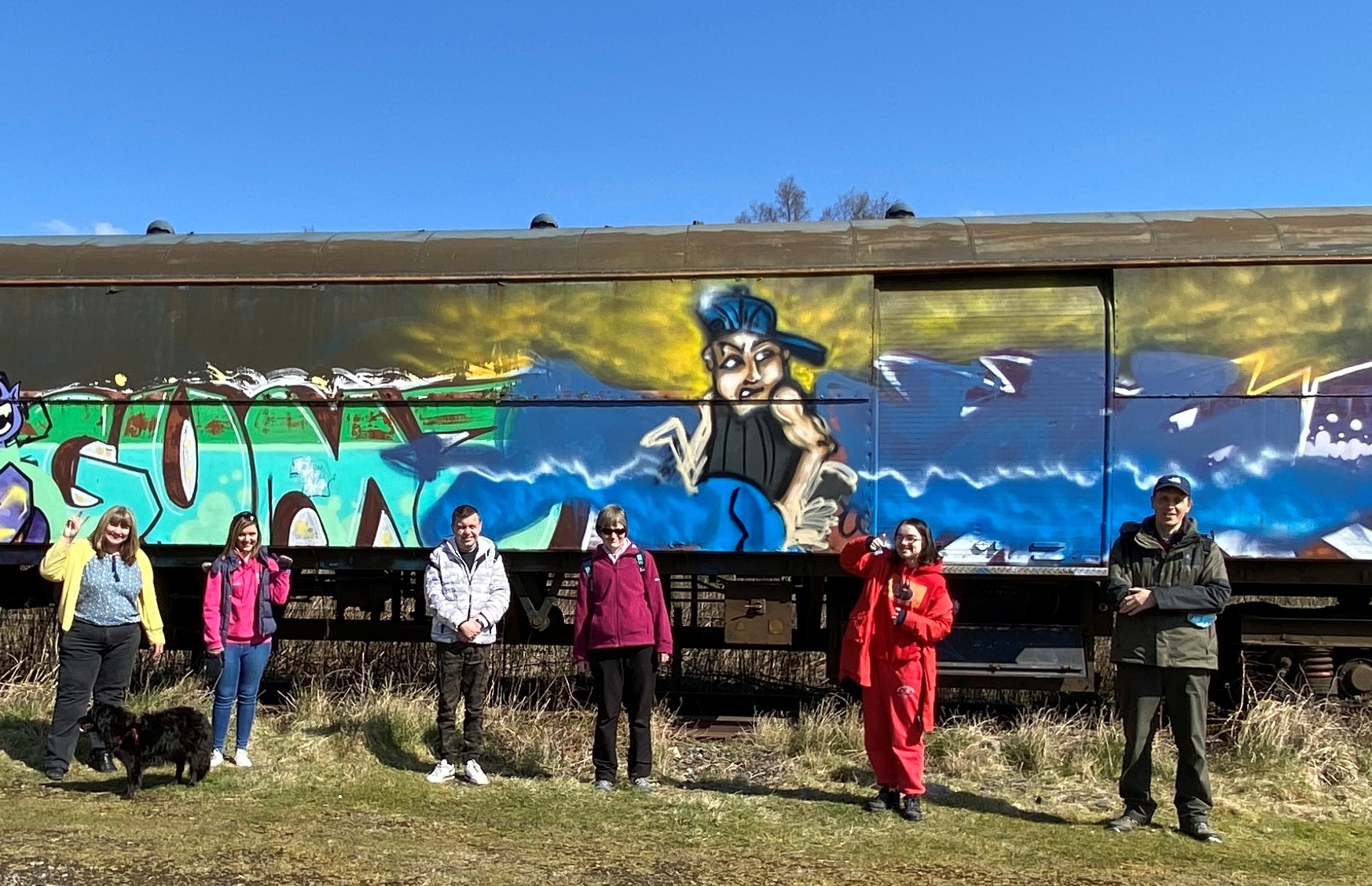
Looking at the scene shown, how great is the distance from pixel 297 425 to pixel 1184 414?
5.53 meters

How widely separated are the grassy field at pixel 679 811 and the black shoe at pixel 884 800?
0.10 metres

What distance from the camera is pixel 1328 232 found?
20.4 ft

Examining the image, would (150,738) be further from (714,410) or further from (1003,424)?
(1003,424)

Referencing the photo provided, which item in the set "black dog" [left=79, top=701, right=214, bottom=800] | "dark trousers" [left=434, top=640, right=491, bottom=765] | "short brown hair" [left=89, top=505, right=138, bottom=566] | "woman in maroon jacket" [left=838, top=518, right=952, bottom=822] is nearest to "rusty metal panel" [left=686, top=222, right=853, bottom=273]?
"woman in maroon jacket" [left=838, top=518, right=952, bottom=822]

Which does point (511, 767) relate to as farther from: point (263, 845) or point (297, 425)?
point (297, 425)

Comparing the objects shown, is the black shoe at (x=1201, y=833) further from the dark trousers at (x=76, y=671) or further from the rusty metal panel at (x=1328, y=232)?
the dark trousers at (x=76, y=671)

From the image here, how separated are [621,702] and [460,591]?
1006mm

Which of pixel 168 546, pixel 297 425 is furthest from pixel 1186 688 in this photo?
pixel 168 546

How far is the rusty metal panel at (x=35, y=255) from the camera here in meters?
7.00

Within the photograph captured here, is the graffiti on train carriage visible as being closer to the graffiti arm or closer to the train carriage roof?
the graffiti arm

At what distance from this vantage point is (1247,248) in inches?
245

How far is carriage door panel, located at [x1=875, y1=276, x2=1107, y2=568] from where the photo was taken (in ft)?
20.3

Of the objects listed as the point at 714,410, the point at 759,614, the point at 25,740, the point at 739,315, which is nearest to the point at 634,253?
the point at 739,315

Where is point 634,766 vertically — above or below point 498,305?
below
